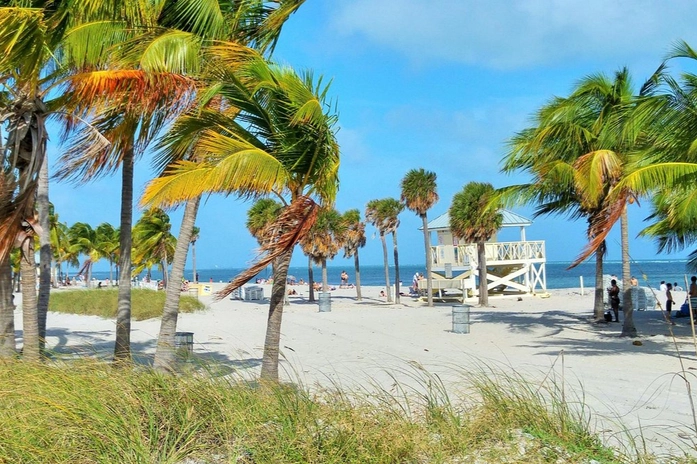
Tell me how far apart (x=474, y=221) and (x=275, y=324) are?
24.9m

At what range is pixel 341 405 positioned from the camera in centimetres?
491

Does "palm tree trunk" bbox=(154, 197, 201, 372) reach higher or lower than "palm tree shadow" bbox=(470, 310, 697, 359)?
higher

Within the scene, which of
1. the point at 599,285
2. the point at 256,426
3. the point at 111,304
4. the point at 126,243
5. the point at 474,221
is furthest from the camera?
the point at 474,221

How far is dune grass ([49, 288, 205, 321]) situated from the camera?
24.6 metres

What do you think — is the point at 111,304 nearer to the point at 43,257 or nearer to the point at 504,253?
the point at 43,257

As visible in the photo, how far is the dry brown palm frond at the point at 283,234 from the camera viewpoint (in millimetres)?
7043

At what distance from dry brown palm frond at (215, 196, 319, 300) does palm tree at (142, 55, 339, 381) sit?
11 millimetres

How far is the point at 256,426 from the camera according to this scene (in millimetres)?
4547

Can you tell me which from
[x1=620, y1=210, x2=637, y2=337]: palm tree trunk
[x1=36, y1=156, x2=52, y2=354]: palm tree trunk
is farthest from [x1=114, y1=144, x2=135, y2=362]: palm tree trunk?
[x1=620, y1=210, x2=637, y2=337]: palm tree trunk

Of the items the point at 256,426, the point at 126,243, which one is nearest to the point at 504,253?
the point at 126,243

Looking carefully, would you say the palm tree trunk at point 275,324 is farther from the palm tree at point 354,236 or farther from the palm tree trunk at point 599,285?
the palm tree at point 354,236

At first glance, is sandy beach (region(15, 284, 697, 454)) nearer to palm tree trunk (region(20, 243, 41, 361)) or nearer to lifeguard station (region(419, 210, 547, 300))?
palm tree trunk (region(20, 243, 41, 361))

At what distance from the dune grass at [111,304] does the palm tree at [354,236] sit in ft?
43.6

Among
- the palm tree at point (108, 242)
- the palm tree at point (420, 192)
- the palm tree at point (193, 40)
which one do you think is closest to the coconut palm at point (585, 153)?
the palm tree at point (193, 40)
